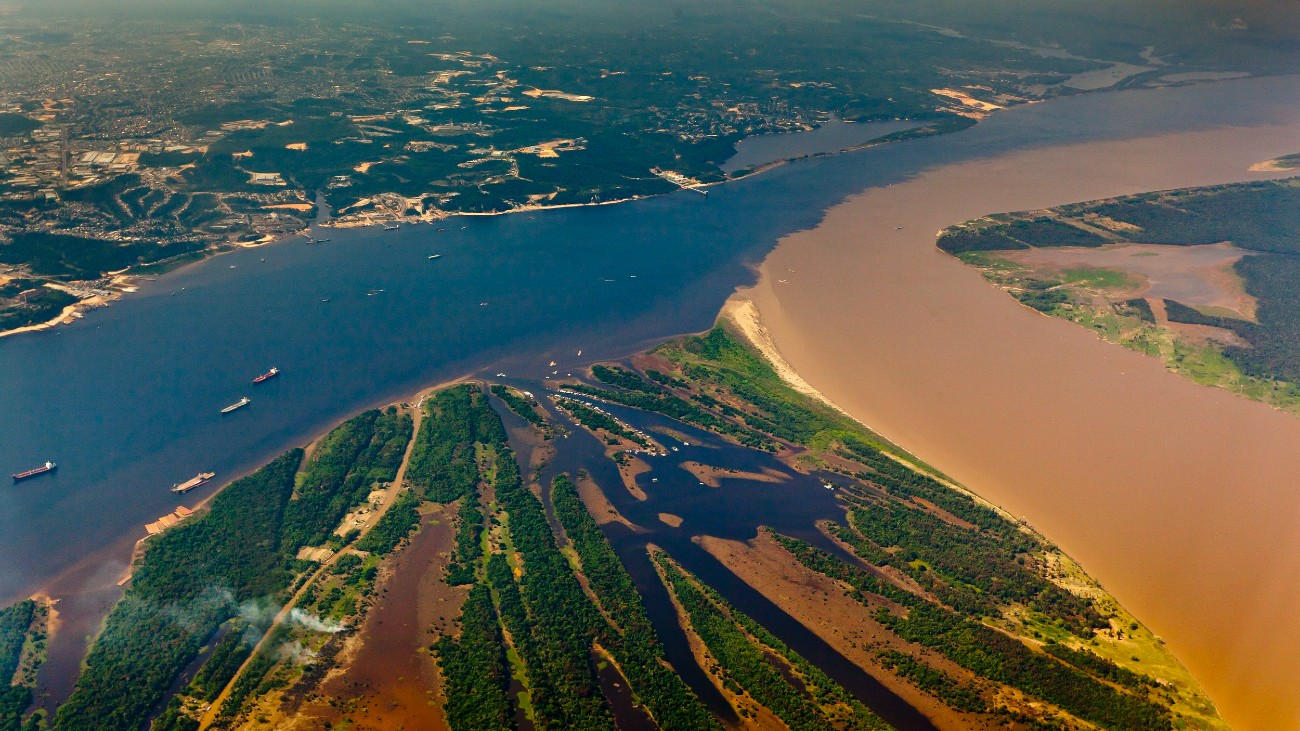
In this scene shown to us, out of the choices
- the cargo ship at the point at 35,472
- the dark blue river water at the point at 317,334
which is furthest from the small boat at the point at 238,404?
the cargo ship at the point at 35,472

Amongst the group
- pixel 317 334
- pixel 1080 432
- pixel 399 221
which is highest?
pixel 399 221

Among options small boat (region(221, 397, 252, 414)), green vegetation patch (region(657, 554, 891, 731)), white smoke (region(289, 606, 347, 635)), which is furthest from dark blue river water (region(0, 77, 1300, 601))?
green vegetation patch (region(657, 554, 891, 731))

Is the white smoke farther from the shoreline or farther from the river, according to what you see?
the shoreline

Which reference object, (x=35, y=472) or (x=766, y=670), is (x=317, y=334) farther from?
(x=766, y=670)

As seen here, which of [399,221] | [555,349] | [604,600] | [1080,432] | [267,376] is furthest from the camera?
[399,221]

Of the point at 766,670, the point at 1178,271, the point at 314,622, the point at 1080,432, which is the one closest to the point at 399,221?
the point at 314,622
